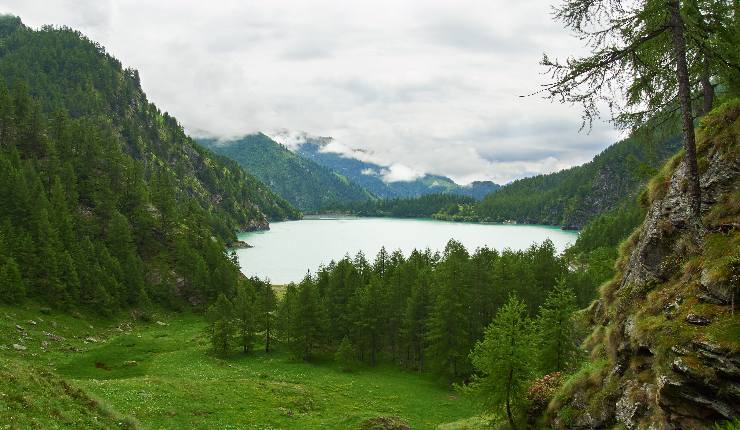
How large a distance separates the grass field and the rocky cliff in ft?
72.3

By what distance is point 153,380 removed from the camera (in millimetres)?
42219

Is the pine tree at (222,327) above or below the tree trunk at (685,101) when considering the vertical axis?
below

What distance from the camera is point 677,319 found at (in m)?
15.0

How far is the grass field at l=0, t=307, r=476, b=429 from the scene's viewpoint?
35.9m

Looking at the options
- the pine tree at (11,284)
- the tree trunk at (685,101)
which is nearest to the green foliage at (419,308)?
the pine tree at (11,284)

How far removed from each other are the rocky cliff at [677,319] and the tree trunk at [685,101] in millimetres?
834

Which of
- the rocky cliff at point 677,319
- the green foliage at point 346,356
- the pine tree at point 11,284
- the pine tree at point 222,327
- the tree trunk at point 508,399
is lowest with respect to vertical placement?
the green foliage at point 346,356

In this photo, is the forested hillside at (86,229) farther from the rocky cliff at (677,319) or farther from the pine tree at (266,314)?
the rocky cliff at (677,319)

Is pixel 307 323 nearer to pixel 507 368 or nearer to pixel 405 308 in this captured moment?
pixel 405 308

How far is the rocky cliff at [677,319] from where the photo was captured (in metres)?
12.9

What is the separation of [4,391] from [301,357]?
4974 centimetres

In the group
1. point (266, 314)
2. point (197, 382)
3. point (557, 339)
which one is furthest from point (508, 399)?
point (266, 314)

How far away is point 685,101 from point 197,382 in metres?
46.1

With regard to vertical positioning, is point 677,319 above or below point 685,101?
below
